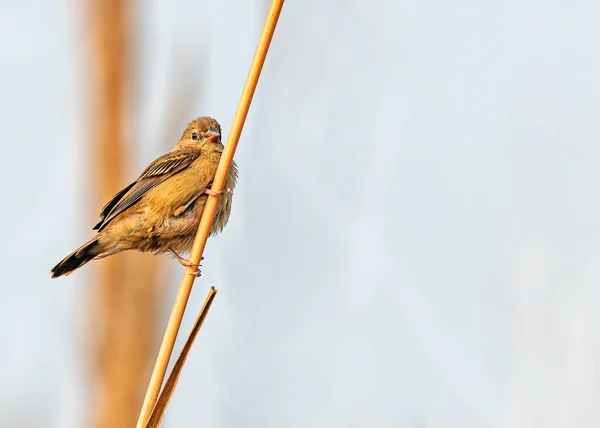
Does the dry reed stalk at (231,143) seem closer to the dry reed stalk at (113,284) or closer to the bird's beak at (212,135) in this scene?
the dry reed stalk at (113,284)

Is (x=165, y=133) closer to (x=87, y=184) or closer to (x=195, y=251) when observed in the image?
(x=87, y=184)

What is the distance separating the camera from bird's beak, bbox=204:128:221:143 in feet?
7.48

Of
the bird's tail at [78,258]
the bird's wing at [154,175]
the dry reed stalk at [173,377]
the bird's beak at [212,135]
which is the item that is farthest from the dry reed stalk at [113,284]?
the bird's beak at [212,135]

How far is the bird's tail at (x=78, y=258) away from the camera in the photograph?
1.95 meters

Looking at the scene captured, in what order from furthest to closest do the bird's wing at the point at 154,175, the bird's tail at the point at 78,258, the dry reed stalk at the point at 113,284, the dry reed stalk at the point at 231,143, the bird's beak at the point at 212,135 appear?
the bird's beak at the point at 212,135 → the bird's wing at the point at 154,175 → the bird's tail at the point at 78,258 → the dry reed stalk at the point at 113,284 → the dry reed stalk at the point at 231,143

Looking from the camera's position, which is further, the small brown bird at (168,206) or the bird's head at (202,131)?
the bird's head at (202,131)

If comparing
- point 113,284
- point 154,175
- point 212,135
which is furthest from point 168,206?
point 113,284

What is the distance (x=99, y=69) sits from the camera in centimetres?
147

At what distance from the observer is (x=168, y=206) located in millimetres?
2174

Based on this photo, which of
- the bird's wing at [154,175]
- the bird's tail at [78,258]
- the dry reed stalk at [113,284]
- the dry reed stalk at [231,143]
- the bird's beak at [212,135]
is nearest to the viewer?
the dry reed stalk at [231,143]

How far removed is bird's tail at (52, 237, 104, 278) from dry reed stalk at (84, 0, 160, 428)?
0.40 metres

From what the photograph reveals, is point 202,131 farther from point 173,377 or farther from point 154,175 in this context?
point 173,377

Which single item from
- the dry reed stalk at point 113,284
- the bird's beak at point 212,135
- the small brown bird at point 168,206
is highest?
the bird's beak at point 212,135

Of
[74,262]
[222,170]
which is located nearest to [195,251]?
[222,170]
